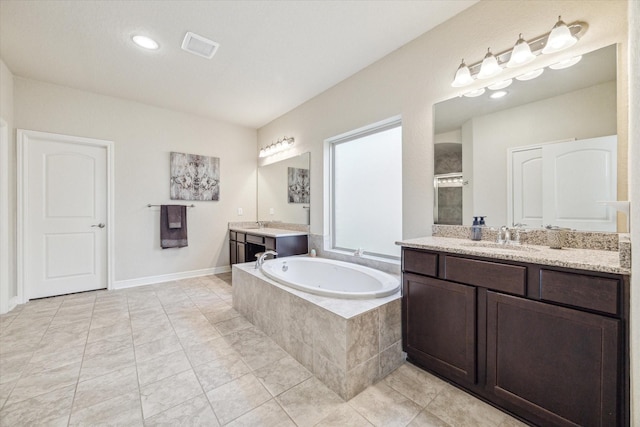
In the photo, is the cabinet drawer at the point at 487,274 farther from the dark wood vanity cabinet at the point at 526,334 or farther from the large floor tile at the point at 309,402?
the large floor tile at the point at 309,402

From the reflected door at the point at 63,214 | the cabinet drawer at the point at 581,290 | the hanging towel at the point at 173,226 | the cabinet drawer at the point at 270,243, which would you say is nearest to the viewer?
the cabinet drawer at the point at 581,290

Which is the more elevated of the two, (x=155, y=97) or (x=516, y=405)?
(x=155, y=97)

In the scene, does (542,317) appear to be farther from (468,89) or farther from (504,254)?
(468,89)

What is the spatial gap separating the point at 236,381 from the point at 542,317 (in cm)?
172

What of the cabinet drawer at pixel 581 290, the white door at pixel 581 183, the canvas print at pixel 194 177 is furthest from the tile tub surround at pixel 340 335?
the canvas print at pixel 194 177

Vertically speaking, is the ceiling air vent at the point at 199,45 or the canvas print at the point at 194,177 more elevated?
the ceiling air vent at the point at 199,45

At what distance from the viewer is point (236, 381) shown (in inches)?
64.7

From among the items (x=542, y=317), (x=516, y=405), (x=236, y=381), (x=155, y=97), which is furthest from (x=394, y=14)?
(x=155, y=97)

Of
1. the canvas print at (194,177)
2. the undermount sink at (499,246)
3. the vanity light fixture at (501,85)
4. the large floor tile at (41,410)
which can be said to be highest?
the vanity light fixture at (501,85)

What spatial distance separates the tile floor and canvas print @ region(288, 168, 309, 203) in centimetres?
178

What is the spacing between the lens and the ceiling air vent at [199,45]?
2.25 meters

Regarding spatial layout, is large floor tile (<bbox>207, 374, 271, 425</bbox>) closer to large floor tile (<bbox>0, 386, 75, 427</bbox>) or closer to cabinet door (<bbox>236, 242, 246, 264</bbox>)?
large floor tile (<bbox>0, 386, 75, 427</bbox>)

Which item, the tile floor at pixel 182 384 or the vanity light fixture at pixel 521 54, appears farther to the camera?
the vanity light fixture at pixel 521 54

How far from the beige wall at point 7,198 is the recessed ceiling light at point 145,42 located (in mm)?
1568
